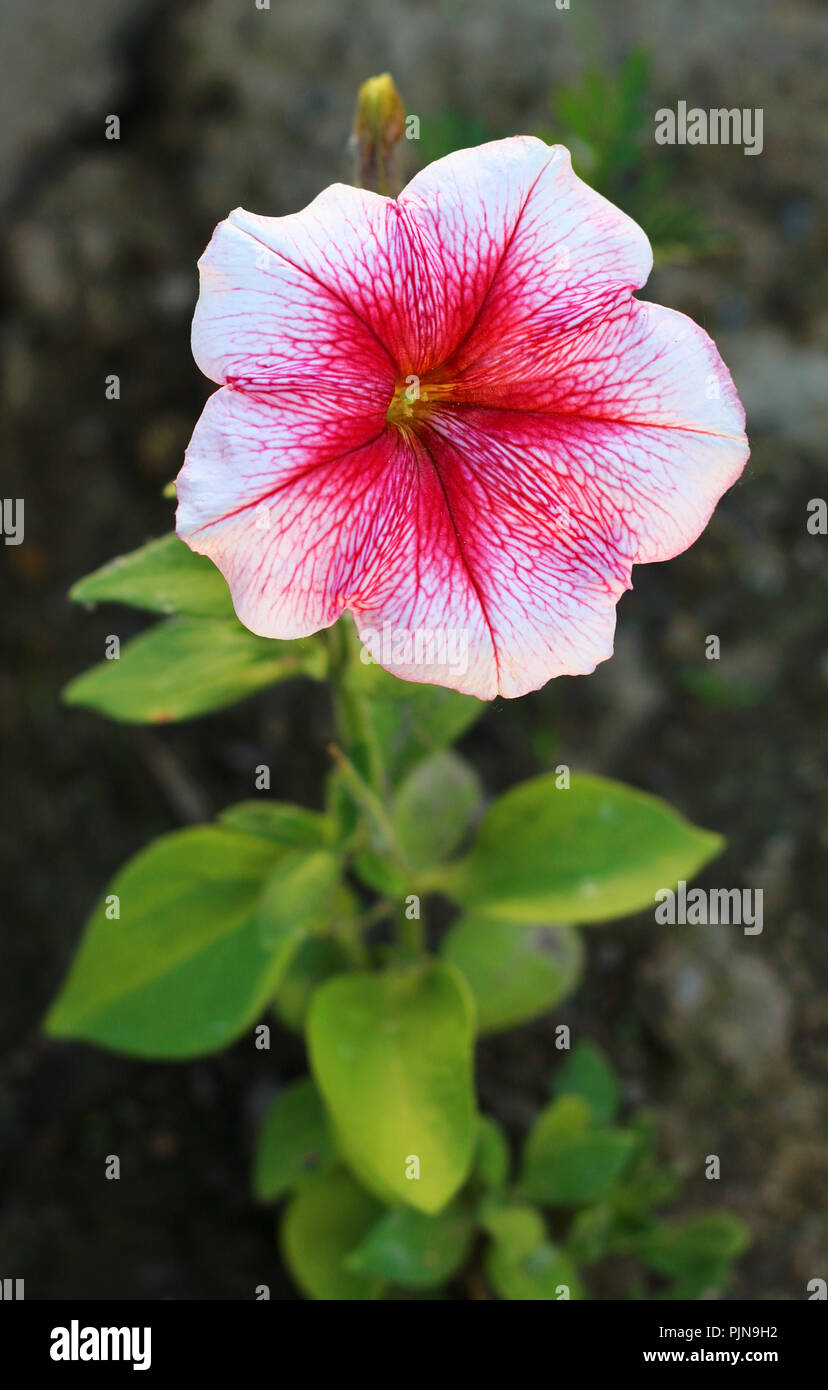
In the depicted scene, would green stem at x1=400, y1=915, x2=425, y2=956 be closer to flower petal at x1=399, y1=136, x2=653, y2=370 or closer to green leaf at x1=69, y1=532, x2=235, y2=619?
green leaf at x1=69, y1=532, x2=235, y2=619

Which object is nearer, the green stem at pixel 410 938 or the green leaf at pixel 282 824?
the green leaf at pixel 282 824

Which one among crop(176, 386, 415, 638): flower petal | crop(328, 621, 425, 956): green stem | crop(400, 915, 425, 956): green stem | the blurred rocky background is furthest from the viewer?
the blurred rocky background

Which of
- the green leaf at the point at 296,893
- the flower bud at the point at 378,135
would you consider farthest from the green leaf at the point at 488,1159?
the flower bud at the point at 378,135

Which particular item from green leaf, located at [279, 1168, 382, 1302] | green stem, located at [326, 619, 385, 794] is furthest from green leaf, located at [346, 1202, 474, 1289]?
green stem, located at [326, 619, 385, 794]

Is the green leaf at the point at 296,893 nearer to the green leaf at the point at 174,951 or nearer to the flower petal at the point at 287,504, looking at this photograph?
the green leaf at the point at 174,951

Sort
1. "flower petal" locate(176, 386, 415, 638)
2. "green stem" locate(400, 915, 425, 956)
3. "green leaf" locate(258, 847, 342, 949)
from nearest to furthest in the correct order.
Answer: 1. "flower petal" locate(176, 386, 415, 638)
2. "green leaf" locate(258, 847, 342, 949)
3. "green stem" locate(400, 915, 425, 956)

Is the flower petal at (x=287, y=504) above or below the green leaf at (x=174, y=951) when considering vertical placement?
above

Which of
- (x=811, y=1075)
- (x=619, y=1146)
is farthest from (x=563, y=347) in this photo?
(x=811, y=1075)

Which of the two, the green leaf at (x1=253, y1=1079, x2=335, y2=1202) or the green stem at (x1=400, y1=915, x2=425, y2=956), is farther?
the green leaf at (x1=253, y1=1079, x2=335, y2=1202)

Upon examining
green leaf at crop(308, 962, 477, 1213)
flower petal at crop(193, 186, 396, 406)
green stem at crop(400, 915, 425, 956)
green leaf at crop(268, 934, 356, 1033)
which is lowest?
green leaf at crop(308, 962, 477, 1213)
